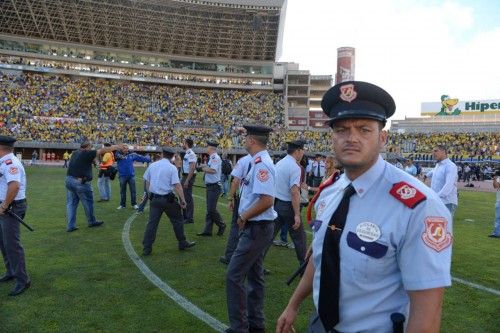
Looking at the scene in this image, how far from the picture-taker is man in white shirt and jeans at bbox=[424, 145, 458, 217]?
859cm

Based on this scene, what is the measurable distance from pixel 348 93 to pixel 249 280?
3.42 metres

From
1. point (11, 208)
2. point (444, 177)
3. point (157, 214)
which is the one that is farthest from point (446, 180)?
point (11, 208)

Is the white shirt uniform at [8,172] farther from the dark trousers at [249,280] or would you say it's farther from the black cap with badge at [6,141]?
the dark trousers at [249,280]

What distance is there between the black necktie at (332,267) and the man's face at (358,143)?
5.5 inches

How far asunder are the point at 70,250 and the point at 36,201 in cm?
804

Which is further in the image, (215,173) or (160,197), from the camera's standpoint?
(215,173)

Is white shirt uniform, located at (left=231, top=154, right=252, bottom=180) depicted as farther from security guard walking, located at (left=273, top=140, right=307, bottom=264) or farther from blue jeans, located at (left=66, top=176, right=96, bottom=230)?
blue jeans, located at (left=66, top=176, right=96, bottom=230)

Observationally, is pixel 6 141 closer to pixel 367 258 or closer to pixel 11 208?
pixel 11 208

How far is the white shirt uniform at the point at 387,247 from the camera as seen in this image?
1.73 m

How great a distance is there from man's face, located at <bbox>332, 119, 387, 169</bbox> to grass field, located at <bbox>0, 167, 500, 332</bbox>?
3573 millimetres

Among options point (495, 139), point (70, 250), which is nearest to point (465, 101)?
point (495, 139)

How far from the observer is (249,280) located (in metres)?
4.96

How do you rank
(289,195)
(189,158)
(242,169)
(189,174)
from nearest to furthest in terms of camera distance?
(289,195), (242,169), (189,174), (189,158)

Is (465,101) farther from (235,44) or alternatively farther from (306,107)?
(235,44)
